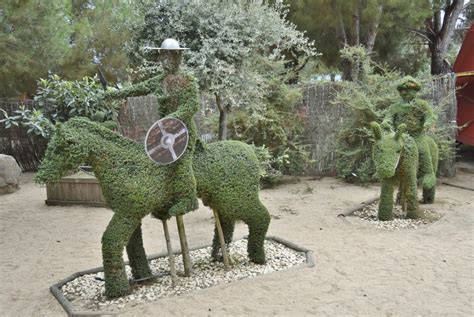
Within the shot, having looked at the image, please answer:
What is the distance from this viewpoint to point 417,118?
7348 millimetres

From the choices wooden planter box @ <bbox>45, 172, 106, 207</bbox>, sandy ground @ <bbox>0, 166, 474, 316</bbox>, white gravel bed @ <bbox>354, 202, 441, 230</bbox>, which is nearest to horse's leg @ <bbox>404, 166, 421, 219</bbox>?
white gravel bed @ <bbox>354, 202, 441, 230</bbox>

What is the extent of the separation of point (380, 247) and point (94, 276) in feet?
11.9

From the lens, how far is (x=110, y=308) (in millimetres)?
4148

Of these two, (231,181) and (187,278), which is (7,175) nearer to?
(187,278)

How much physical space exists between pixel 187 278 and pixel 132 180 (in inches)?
52.6

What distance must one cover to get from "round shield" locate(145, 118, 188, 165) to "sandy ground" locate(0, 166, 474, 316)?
4.57 feet

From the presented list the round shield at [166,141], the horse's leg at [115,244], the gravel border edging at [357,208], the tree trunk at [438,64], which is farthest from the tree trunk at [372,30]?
the horse's leg at [115,244]

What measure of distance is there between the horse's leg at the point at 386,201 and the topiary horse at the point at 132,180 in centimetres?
282

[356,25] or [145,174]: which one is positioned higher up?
[356,25]

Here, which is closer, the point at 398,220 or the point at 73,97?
the point at 398,220

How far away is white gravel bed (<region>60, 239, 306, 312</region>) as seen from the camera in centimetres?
433

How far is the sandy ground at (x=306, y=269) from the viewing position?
4.21 m

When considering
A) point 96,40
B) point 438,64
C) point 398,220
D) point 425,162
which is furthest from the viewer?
point 438,64

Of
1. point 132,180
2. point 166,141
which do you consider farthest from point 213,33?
point 132,180
